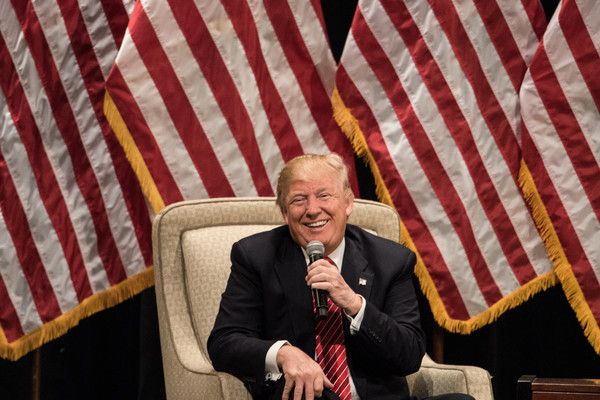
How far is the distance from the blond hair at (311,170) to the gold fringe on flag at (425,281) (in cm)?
81

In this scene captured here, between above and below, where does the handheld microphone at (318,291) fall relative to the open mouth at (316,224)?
below

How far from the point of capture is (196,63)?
324 centimetres

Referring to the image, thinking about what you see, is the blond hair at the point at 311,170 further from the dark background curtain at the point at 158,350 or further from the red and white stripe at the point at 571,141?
the dark background curtain at the point at 158,350

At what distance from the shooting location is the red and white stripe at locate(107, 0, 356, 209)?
3.19 metres

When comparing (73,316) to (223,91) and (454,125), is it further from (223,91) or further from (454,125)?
(454,125)

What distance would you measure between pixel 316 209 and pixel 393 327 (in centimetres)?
43

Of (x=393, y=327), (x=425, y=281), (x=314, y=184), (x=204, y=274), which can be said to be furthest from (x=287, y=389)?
(x=425, y=281)

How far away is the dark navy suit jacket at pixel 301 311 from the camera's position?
2.29 m

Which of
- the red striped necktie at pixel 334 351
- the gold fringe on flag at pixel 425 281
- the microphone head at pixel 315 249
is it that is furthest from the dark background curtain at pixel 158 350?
the microphone head at pixel 315 249

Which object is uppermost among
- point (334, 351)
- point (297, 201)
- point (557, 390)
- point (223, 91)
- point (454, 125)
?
point (223, 91)

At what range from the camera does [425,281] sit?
332 centimetres

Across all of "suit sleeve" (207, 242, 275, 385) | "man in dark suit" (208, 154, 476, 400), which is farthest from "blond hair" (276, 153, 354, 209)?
"suit sleeve" (207, 242, 275, 385)

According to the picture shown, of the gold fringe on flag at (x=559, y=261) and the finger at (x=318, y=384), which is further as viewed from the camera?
the gold fringe on flag at (x=559, y=261)

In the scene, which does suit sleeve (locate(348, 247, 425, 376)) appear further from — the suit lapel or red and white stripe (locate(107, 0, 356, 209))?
red and white stripe (locate(107, 0, 356, 209))
